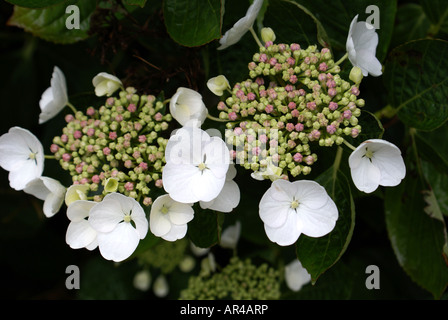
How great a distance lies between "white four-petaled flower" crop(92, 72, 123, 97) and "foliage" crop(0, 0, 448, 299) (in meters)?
0.09

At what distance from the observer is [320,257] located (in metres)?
1.16

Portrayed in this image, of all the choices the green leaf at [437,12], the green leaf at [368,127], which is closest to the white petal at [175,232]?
the green leaf at [368,127]

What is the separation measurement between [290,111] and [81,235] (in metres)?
0.58

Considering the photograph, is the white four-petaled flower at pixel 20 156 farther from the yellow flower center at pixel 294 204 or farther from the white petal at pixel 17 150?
the yellow flower center at pixel 294 204

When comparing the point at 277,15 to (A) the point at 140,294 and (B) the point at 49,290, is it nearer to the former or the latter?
(A) the point at 140,294

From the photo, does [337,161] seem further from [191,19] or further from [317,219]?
[191,19]

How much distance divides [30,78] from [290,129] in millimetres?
1593

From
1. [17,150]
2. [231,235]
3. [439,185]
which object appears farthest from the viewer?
[231,235]

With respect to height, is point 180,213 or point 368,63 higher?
point 368,63

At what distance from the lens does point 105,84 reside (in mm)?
1231

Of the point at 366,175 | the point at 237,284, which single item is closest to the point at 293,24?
the point at 366,175

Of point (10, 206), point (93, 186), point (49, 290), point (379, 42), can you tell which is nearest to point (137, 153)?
point (93, 186)

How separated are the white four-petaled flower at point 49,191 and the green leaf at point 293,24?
0.67 metres

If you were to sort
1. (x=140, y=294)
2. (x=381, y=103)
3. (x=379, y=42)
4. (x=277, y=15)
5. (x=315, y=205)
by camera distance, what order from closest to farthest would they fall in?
1. (x=315, y=205)
2. (x=277, y=15)
3. (x=379, y=42)
4. (x=381, y=103)
5. (x=140, y=294)
